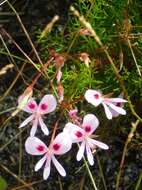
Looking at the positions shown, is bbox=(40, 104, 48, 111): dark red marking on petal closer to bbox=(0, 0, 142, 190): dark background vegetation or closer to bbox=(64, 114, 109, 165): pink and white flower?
bbox=(64, 114, 109, 165): pink and white flower

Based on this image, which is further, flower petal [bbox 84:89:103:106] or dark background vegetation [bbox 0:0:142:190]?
dark background vegetation [bbox 0:0:142:190]

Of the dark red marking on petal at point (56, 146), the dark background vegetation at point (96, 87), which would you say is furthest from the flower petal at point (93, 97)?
the dark background vegetation at point (96, 87)

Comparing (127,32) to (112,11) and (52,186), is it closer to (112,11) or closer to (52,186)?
(112,11)

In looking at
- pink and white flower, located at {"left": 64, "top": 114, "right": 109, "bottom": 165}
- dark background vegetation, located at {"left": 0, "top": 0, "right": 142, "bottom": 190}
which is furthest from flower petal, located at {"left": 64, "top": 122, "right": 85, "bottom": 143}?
dark background vegetation, located at {"left": 0, "top": 0, "right": 142, "bottom": 190}

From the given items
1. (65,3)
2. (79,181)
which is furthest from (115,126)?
(65,3)

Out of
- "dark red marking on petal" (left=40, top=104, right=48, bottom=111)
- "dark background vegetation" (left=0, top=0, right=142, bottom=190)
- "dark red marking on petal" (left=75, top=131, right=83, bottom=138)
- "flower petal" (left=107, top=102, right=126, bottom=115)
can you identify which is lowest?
"dark background vegetation" (left=0, top=0, right=142, bottom=190)

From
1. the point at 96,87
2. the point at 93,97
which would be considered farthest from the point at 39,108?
the point at 96,87

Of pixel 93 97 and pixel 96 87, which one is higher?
pixel 93 97

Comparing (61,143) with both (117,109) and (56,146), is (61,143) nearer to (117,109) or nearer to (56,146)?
(56,146)

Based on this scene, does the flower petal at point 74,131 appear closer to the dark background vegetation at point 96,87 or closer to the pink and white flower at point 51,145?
the pink and white flower at point 51,145
